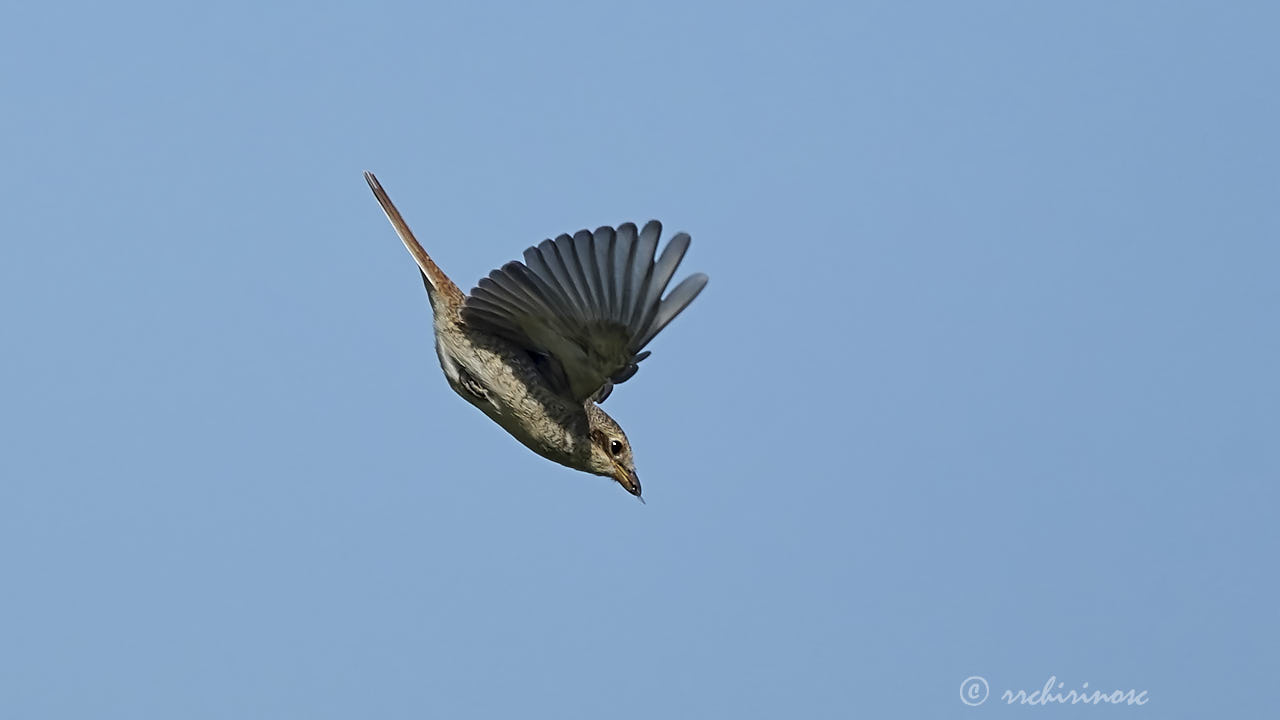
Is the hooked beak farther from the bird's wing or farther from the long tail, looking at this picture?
the long tail

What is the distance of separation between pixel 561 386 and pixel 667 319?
3.57 ft

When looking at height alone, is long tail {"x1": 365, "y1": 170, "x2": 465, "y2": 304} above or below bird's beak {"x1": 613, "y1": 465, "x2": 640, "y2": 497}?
above

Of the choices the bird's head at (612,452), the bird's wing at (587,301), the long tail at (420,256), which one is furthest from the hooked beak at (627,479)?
the long tail at (420,256)

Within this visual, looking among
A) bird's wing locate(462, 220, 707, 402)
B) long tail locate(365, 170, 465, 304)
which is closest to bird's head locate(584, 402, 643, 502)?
bird's wing locate(462, 220, 707, 402)

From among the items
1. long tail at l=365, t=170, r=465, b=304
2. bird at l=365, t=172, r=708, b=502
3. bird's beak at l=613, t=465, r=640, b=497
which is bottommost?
bird's beak at l=613, t=465, r=640, b=497

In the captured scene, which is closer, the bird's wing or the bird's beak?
the bird's wing

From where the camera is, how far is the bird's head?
927 centimetres

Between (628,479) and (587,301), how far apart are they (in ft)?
4.23

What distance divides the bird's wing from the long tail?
38cm

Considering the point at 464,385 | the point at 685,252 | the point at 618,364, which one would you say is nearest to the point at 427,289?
the point at 464,385

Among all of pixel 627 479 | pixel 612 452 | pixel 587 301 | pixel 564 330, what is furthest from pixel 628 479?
pixel 587 301

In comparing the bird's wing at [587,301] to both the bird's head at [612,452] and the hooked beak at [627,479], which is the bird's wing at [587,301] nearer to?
the bird's head at [612,452]

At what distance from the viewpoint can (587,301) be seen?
8547mm

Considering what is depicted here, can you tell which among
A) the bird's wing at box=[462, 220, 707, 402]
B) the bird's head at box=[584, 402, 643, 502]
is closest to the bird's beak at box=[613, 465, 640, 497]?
the bird's head at box=[584, 402, 643, 502]
